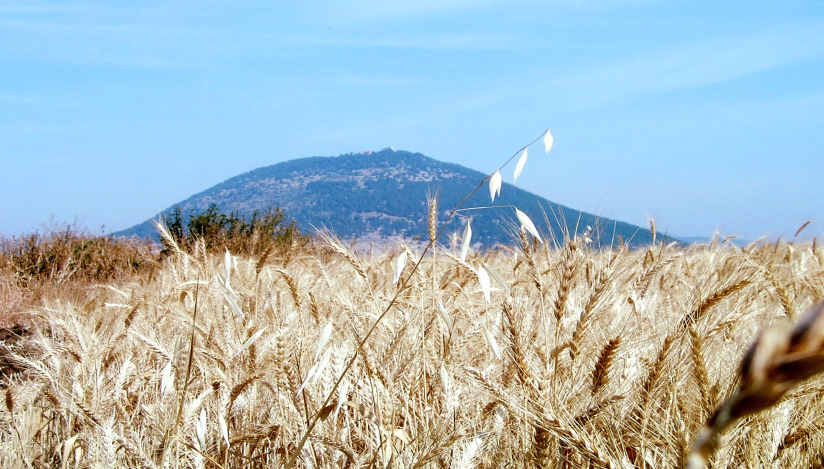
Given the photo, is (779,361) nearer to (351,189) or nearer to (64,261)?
(64,261)

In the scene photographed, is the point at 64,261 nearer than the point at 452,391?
No

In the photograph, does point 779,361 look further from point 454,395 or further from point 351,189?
point 351,189

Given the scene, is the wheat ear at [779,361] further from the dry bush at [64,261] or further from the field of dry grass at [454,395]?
the dry bush at [64,261]

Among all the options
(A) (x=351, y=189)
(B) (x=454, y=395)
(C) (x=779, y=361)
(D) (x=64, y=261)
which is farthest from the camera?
(A) (x=351, y=189)

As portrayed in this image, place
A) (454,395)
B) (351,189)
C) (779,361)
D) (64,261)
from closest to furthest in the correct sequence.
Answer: (779,361) < (454,395) < (64,261) < (351,189)

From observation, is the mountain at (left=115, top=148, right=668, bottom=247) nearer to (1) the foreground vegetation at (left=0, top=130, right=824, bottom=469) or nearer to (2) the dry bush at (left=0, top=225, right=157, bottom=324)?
(2) the dry bush at (left=0, top=225, right=157, bottom=324)

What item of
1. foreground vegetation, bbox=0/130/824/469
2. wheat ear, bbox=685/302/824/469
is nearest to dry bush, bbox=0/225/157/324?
foreground vegetation, bbox=0/130/824/469

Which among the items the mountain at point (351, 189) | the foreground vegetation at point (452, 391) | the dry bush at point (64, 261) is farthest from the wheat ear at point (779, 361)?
the mountain at point (351, 189)

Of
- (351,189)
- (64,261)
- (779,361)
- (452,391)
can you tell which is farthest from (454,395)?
(351,189)

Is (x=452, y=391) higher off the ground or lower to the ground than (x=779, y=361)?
lower

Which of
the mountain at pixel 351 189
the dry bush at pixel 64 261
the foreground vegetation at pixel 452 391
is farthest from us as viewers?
the mountain at pixel 351 189

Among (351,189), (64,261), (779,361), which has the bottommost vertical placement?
(64,261)

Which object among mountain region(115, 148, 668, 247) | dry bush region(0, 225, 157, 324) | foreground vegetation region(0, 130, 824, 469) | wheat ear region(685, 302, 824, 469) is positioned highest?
mountain region(115, 148, 668, 247)

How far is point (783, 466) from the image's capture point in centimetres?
141
